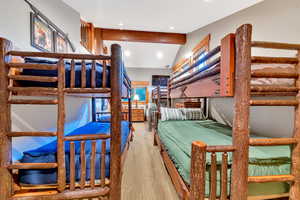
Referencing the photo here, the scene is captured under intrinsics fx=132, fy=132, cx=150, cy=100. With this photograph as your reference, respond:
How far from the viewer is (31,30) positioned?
1.57 meters

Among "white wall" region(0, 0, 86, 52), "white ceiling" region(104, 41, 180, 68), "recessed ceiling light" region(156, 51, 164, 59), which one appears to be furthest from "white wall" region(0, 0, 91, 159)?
"recessed ceiling light" region(156, 51, 164, 59)

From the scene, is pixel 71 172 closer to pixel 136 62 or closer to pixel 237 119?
pixel 237 119

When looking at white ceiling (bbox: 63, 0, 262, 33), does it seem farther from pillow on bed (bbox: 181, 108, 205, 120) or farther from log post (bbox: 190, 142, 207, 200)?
log post (bbox: 190, 142, 207, 200)

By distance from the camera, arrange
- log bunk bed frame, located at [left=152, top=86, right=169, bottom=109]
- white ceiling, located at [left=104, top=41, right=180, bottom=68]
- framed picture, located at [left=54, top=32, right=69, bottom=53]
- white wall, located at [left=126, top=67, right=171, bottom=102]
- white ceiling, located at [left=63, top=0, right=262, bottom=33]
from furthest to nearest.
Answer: white wall, located at [left=126, top=67, right=171, bottom=102] → white ceiling, located at [left=104, top=41, right=180, bottom=68] → log bunk bed frame, located at [left=152, top=86, right=169, bottom=109] → white ceiling, located at [left=63, top=0, right=262, bottom=33] → framed picture, located at [left=54, top=32, right=69, bottom=53]

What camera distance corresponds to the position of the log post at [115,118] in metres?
1.05

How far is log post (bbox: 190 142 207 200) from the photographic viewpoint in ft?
2.77

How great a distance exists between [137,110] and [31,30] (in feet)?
16.5

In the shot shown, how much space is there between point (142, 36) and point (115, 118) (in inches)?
159

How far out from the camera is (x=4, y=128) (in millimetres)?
988

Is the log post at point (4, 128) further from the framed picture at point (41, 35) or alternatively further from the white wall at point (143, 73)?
the white wall at point (143, 73)

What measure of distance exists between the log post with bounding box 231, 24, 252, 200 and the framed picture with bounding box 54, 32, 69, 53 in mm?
2428

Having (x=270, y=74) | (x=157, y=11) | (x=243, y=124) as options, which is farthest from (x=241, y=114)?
(x=157, y=11)

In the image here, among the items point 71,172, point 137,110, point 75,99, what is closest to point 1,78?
point 71,172

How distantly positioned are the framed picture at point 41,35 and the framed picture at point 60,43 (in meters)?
0.10
